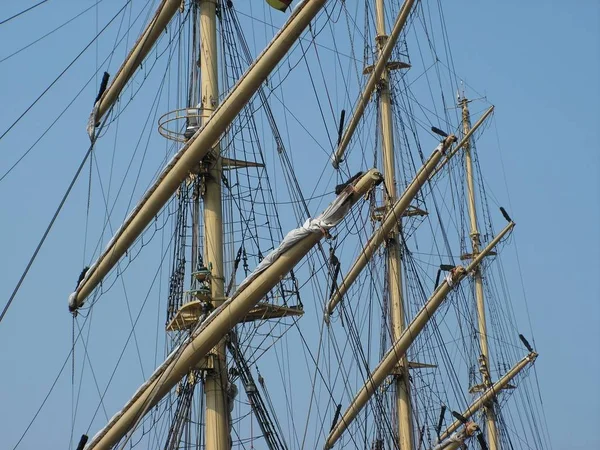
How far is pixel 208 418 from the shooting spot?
23375 millimetres

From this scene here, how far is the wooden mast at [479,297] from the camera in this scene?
4925cm

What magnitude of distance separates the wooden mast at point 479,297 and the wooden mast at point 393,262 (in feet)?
40.5

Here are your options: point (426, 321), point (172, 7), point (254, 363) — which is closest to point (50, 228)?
point (254, 363)

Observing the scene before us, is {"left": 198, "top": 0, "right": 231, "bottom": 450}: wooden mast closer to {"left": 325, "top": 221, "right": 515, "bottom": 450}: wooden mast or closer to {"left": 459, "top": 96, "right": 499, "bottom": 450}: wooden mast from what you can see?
{"left": 325, "top": 221, "right": 515, "bottom": 450}: wooden mast

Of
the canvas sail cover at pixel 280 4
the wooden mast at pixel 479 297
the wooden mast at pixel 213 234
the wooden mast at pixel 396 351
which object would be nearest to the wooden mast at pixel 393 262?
the wooden mast at pixel 396 351

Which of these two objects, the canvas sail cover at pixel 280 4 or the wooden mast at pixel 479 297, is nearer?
the canvas sail cover at pixel 280 4

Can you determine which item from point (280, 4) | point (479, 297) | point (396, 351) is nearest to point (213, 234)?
point (280, 4)

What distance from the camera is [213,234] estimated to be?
968 inches

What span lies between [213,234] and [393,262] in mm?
12353

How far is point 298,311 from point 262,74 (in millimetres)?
5020

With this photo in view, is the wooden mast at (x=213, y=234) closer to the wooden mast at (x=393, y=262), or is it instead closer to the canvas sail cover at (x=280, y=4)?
the canvas sail cover at (x=280, y=4)

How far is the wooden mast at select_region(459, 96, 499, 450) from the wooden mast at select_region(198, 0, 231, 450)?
79.6 ft

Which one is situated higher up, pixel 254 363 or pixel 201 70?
pixel 201 70

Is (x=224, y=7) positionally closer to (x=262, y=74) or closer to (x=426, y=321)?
(x=262, y=74)
